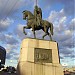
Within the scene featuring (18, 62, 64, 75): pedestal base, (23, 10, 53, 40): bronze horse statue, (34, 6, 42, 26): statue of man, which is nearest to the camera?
(18, 62, 64, 75): pedestal base

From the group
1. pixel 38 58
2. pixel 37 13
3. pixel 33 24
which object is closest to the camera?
pixel 38 58

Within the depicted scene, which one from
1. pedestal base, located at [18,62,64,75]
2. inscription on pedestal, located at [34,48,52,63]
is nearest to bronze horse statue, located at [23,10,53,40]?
inscription on pedestal, located at [34,48,52,63]

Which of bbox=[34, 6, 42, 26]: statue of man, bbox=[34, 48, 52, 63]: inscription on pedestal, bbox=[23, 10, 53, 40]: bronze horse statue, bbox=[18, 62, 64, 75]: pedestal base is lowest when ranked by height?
bbox=[18, 62, 64, 75]: pedestal base

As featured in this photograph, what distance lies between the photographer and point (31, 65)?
1952 cm

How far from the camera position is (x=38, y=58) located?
65.6ft

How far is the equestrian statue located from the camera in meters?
21.3

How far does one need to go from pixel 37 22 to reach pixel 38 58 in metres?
3.53

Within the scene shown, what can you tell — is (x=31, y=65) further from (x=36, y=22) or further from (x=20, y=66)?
(x=36, y=22)

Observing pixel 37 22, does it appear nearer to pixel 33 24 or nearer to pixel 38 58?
pixel 33 24

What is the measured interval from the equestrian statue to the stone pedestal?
1265 millimetres

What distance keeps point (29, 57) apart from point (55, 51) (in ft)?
8.95

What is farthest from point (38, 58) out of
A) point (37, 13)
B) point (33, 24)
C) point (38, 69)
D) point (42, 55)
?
point (37, 13)

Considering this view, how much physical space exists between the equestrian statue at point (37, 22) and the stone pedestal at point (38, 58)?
4.15 ft

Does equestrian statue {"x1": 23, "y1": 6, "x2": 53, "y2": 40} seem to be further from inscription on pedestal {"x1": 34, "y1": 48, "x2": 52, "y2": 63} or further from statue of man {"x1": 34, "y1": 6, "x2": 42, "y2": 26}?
inscription on pedestal {"x1": 34, "y1": 48, "x2": 52, "y2": 63}
